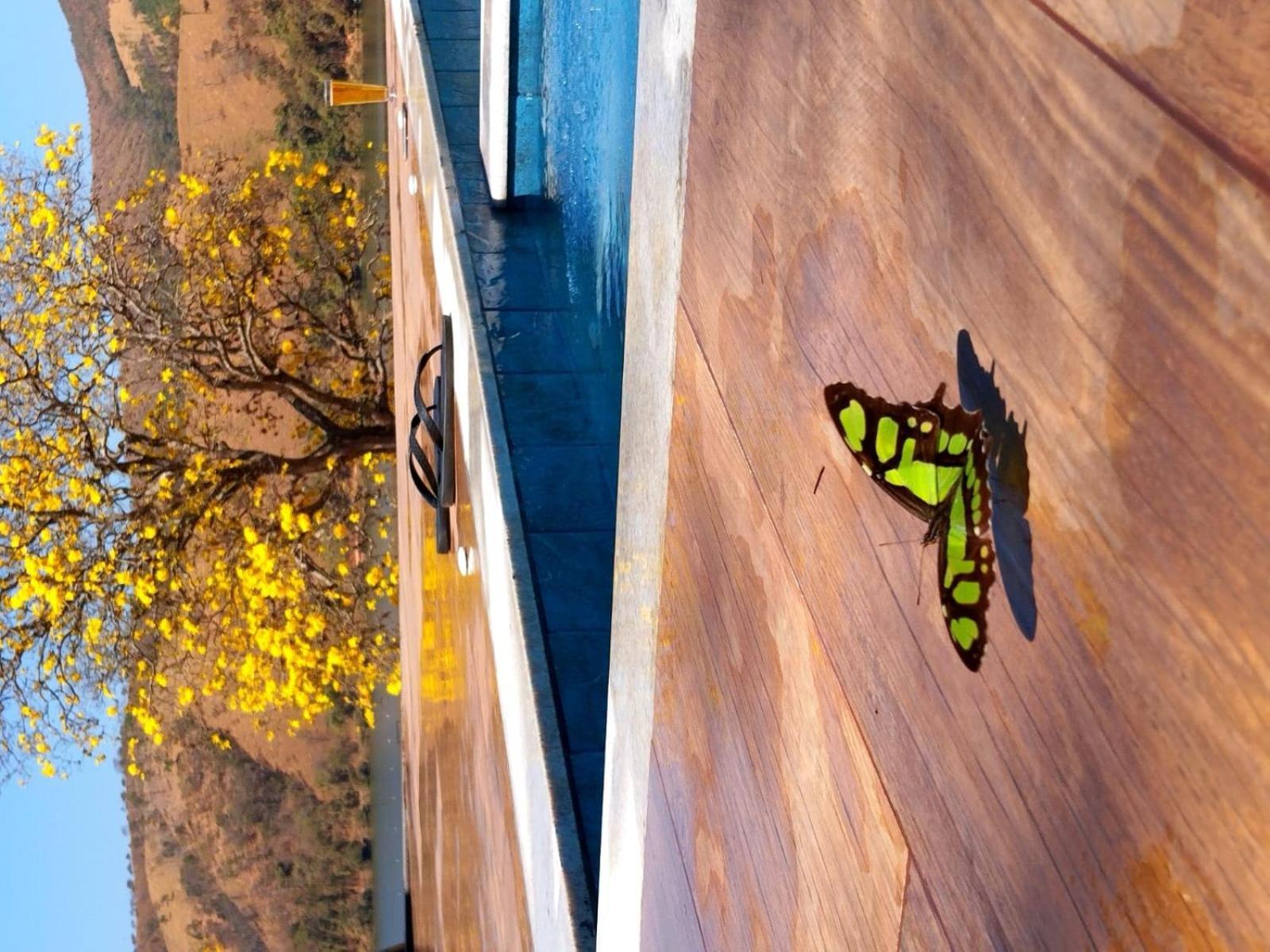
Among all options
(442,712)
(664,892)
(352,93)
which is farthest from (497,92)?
(664,892)

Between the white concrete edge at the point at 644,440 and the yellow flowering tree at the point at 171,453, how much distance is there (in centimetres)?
491

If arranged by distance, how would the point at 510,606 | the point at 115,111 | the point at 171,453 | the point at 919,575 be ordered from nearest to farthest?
1. the point at 919,575
2. the point at 510,606
3. the point at 171,453
4. the point at 115,111

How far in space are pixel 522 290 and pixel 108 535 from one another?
11.8ft

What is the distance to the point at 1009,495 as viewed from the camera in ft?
2.51

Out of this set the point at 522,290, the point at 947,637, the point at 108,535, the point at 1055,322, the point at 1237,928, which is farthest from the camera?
the point at 108,535

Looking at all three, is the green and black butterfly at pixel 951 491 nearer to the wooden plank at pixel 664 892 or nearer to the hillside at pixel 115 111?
the wooden plank at pixel 664 892

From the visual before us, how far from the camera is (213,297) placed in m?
6.70

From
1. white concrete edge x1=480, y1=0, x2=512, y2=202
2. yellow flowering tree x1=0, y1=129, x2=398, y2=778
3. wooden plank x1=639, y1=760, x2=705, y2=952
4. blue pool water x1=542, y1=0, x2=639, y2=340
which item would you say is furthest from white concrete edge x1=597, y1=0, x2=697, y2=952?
yellow flowering tree x1=0, y1=129, x2=398, y2=778

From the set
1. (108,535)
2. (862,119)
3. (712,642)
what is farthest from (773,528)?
(108,535)

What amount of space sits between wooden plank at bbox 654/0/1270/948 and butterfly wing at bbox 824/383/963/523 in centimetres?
4

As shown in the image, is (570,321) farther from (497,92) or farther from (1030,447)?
(1030,447)

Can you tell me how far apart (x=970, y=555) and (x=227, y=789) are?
34.0 ft

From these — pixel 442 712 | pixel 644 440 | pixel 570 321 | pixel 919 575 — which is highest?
pixel 919 575

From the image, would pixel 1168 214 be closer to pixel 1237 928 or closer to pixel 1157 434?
pixel 1157 434
